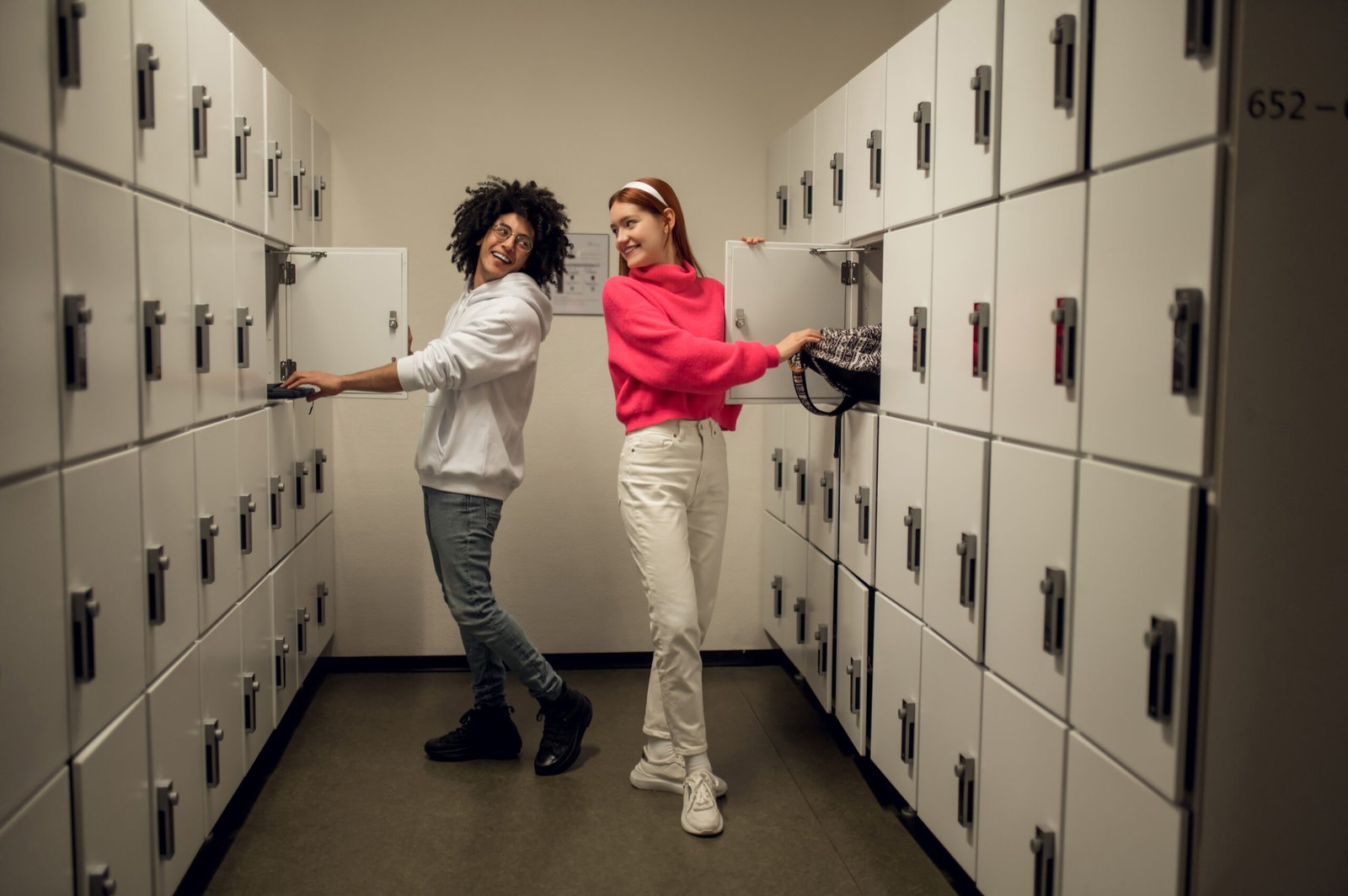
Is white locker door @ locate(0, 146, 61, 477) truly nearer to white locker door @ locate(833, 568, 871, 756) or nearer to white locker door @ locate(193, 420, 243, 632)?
white locker door @ locate(193, 420, 243, 632)

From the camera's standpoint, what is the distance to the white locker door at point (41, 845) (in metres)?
1.33

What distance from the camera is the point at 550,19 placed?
11.7ft

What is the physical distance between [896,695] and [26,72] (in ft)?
6.92

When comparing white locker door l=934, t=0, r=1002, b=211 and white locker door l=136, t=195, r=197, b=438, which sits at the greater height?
white locker door l=934, t=0, r=1002, b=211

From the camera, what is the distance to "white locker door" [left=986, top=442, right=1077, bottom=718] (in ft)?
5.52

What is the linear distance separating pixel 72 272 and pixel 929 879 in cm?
205

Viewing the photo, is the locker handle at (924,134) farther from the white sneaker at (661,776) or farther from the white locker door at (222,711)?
the white locker door at (222,711)

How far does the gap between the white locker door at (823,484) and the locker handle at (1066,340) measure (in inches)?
47.2

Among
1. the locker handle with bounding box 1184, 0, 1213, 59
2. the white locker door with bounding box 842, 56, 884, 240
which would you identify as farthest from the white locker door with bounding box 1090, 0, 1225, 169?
the white locker door with bounding box 842, 56, 884, 240

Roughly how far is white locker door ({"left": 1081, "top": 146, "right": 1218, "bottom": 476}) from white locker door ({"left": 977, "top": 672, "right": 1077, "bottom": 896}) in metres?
0.53

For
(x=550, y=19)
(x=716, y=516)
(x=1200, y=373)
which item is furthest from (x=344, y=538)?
(x=1200, y=373)

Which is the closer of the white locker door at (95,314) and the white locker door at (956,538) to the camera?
the white locker door at (95,314)

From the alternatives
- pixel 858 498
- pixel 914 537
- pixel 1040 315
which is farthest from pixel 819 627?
pixel 1040 315

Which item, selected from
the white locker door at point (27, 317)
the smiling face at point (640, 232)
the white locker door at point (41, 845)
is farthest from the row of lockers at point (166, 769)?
the smiling face at point (640, 232)
